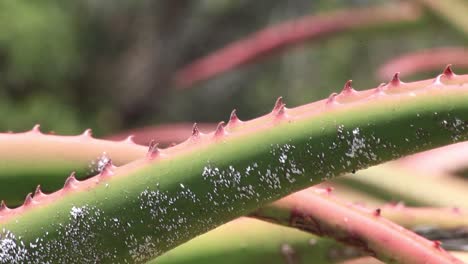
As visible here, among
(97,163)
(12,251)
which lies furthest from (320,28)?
(12,251)

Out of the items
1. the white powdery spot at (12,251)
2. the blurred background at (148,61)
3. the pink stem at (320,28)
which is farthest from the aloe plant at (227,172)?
the blurred background at (148,61)

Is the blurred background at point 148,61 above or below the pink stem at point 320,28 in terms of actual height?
above

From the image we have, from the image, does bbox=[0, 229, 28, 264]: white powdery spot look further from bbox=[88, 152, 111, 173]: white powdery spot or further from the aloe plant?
bbox=[88, 152, 111, 173]: white powdery spot

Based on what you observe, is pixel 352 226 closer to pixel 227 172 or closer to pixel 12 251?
pixel 227 172

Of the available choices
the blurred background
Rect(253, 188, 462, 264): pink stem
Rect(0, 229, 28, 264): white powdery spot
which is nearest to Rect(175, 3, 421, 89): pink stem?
Rect(253, 188, 462, 264): pink stem

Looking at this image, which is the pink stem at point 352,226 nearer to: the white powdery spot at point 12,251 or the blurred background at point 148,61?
the white powdery spot at point 12,251

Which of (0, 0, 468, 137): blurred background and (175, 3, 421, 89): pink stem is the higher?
(0, 0, 468, 137): blurred background

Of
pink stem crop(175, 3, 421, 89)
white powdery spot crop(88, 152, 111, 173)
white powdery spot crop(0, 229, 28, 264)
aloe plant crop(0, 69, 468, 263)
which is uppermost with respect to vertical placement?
pink stem crop(175, 3, 421, 89)
